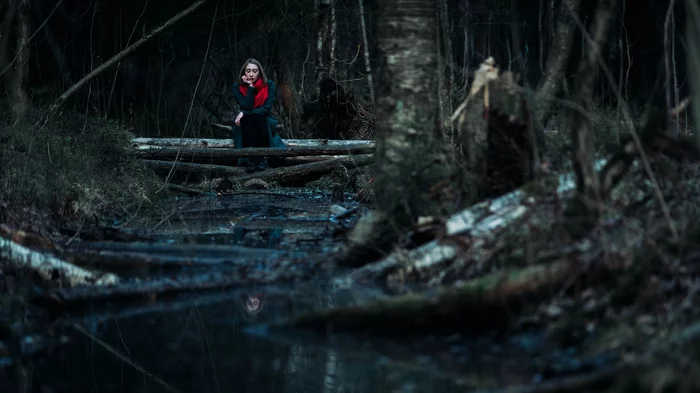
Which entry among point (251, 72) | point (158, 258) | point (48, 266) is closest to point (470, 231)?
point (158, 258)

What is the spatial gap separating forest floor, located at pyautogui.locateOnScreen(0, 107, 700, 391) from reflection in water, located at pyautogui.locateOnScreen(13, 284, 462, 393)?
0.08 ft

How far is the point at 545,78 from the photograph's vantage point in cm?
1120

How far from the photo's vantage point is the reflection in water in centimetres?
446

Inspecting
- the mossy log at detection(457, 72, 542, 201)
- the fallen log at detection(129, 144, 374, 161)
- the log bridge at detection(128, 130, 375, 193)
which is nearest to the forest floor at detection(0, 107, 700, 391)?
the mossy log at detection(457, 72, 542, 201)

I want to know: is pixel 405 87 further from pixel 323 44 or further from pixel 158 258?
pixel 323 44

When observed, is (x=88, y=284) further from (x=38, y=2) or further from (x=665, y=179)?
(x=38, y=2)

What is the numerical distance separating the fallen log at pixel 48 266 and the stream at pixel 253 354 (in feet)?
1.12

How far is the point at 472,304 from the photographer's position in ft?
16.2

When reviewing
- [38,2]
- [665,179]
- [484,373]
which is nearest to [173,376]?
[484,373]

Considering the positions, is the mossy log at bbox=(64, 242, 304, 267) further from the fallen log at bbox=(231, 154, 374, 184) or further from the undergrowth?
the fallen log at bbox=(231, 154, 374, 184)

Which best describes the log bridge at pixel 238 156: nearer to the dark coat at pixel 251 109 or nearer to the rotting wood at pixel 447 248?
the dark coat at pixel 251 109

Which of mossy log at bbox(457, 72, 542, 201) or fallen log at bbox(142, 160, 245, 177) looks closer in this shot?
mossy log at bbox(457, 72, 542, 201)

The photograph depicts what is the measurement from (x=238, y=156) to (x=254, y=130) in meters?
0.85

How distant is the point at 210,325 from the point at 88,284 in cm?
110
